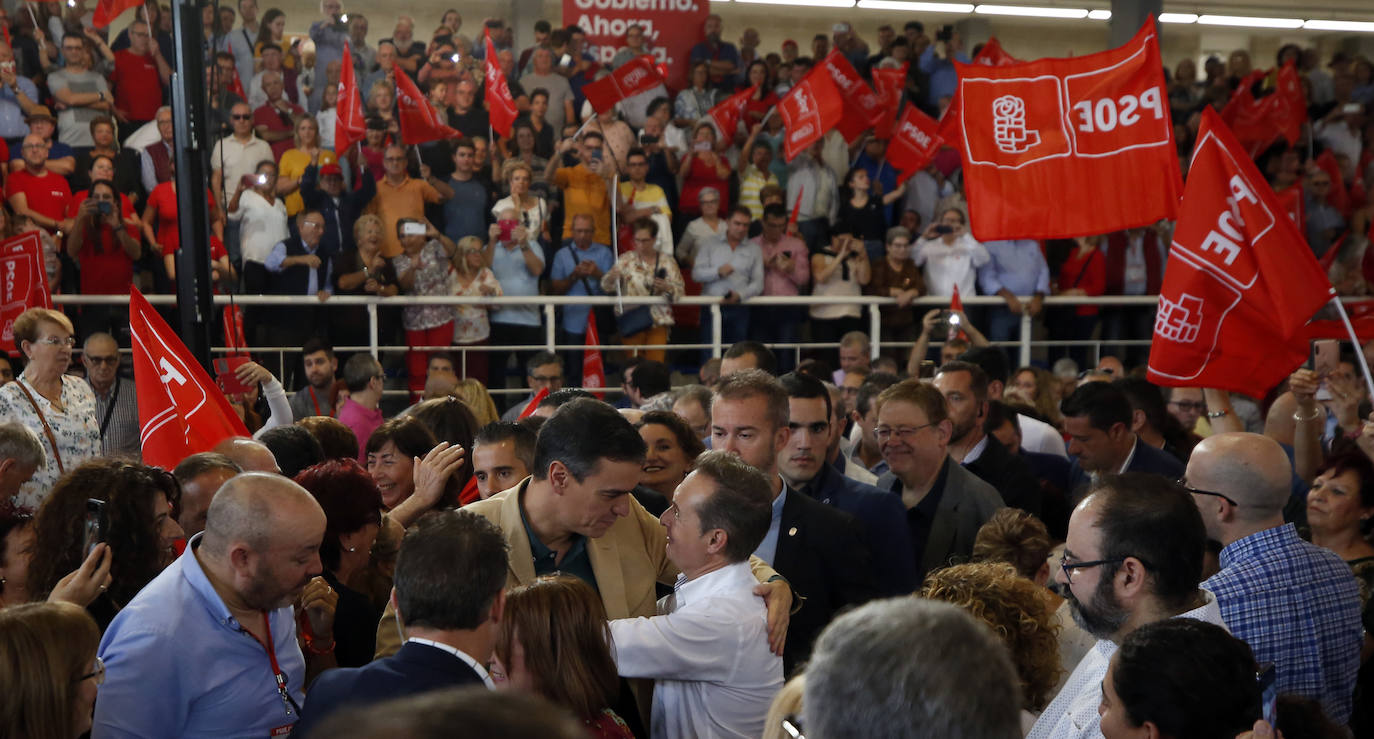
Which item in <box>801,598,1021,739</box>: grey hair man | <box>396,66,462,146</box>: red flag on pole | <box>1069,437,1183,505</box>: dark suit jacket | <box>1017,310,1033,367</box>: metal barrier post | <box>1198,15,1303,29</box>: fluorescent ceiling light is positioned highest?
<box>1198,15,1303,29</box>: fluorescent ceiling light

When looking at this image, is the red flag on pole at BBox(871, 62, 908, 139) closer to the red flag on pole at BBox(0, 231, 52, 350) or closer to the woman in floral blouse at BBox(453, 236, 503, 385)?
the woman in floral blouse at BBox(453, 236, 503, 385)

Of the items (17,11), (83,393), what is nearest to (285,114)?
(17,11)

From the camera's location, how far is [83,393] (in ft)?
22.6

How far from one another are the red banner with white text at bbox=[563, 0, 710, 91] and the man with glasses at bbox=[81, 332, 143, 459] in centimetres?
747

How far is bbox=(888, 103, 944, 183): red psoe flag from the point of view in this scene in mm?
13281

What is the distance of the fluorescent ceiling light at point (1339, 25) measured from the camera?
67.3 feet

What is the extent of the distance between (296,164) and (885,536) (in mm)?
8348

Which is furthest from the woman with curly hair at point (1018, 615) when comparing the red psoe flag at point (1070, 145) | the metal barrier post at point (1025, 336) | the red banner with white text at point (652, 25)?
the red banner with white text at point (652, 25)

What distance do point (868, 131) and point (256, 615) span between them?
39.0 ft

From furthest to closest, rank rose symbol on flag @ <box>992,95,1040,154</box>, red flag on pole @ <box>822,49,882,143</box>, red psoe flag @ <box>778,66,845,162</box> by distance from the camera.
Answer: red flag on pole @ <box>822,49,882,143</box>
red psoe flag @ <box>778,66,845,162</box>
rose symbol on flag @ <box>992,95,1040,154</box>

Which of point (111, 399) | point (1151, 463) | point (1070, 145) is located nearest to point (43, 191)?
point (111, 399)

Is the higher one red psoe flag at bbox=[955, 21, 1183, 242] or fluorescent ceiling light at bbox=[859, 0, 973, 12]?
fluorescent ceiling light at bbox=[859, 0, 973, 12]

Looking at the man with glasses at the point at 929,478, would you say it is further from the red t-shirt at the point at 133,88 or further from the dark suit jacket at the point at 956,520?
the red t-shirt at the point at 133,88

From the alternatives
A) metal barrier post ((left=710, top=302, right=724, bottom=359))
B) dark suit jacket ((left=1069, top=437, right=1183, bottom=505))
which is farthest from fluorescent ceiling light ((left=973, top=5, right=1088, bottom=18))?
dark suit jacket ((left=1069, top=437, right=1183, bottom=505))
